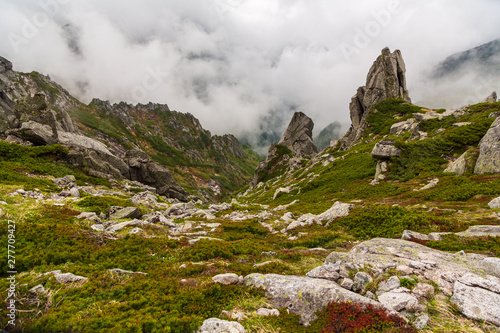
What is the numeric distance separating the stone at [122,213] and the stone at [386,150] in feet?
161

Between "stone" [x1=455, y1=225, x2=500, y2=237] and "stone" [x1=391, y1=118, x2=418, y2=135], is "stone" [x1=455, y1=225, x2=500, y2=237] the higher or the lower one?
the lower one

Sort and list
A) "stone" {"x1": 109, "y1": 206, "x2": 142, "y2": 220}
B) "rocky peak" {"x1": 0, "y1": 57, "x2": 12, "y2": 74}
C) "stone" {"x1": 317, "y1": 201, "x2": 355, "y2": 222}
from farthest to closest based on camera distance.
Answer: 1. "rocky peak" {"x1": 0, "y1": 57, "x2": 12, "y2": 74}
2. "stone" {"x1": 317, "y1": 201, "x2": 355, "y2": 222}
3. "stone" {"x1": 109, "y1": 206, "x2": 142, "y2": 220}

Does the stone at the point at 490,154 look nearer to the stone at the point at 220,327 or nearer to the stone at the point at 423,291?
the stone at the point at 423,291

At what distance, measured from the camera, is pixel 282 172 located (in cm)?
12481

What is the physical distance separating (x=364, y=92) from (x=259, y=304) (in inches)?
5196

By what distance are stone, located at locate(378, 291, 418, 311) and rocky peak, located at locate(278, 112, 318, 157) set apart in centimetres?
14564

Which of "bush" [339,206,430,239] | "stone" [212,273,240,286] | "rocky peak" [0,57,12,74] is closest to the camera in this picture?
"stone" [212,273,240,286]

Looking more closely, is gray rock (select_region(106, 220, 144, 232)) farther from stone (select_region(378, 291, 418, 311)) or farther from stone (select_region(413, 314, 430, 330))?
stone (select_region(413, 314, 430, 330))

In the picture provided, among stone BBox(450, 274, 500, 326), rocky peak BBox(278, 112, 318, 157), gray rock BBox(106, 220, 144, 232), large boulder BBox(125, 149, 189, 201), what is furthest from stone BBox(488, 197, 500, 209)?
rocky peak BBox(278, 112, 318, 157)

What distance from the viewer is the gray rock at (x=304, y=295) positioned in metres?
6.72

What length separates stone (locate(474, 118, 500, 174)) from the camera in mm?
26922

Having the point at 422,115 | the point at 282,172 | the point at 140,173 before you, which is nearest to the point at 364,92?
the point at 422,115

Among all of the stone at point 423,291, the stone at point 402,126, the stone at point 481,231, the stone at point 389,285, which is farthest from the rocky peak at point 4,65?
the stone at point 402,126

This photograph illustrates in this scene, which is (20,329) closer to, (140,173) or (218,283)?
(218,283)
